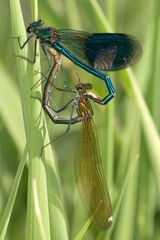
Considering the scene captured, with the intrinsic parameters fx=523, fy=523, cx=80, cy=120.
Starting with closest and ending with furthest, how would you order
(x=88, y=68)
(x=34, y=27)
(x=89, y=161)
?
(x=34, y=27), (x=89, y=161), (x=88, y=68)

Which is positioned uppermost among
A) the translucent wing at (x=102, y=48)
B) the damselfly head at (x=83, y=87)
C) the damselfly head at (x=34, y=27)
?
the damselfly head at (x=34, y=27)

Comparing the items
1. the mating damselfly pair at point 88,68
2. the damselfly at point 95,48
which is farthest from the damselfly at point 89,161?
the damselfly at point 95,48

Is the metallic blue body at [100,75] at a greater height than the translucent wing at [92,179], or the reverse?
the metallic blue body at [100,75]

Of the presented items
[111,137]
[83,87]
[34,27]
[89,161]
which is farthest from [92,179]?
[34,27]

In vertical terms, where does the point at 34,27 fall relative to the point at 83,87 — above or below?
above

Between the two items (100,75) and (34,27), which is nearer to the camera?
Answer: (34,27)

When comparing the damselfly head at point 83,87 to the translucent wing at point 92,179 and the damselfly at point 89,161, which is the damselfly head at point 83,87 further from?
the translucent wing at point 92,179

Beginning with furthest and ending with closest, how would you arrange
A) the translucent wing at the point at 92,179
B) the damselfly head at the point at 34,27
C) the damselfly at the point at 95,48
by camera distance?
the damselfly at the point at 95,48
the damselfly head at the point at 34,27
the translucent wing at the point at 92,179

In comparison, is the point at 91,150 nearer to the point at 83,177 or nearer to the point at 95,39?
the point at 83,177

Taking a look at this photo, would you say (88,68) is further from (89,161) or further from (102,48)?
(89,161)
